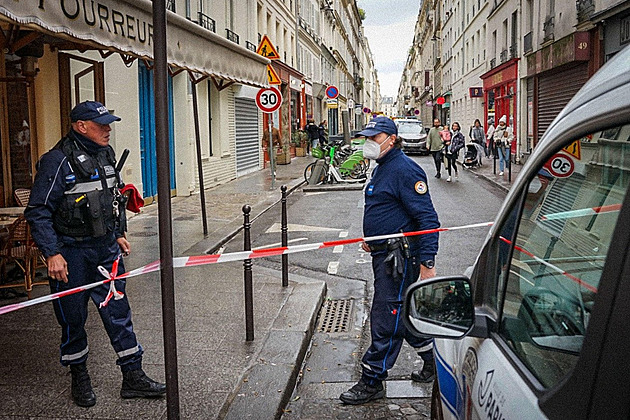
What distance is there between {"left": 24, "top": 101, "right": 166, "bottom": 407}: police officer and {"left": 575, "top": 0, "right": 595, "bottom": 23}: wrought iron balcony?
16290 mm

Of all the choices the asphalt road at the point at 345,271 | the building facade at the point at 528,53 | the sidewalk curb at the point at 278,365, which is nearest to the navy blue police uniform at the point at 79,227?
the sidewalk curb at the point at 278,365

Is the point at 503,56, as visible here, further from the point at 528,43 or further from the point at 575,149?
the point at 575,149

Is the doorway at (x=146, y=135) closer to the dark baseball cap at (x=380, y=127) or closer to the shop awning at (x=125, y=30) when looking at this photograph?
the shop awning at (x=125, y=30)

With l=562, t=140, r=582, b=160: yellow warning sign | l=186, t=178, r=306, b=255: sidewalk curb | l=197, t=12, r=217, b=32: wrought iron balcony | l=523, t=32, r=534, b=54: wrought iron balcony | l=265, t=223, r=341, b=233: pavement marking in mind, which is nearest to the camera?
l=562, t=140, r=582, b=160: yellow warning sign

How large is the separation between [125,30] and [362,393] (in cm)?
389

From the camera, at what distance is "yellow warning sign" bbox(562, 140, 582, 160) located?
Answer: 190 cm

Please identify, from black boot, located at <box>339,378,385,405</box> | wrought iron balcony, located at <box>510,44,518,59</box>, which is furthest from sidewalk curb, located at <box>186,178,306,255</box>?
wrought iron balcony, located at <box>510,44,518,59</box>

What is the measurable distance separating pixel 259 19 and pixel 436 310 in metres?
27.9

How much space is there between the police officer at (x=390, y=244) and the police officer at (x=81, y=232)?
1457 millimetres

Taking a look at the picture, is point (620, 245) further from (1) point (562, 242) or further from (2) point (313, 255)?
A: (2) point (313, 255)

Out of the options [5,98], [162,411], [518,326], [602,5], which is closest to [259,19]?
[602,5]

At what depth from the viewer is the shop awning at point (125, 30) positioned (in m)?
5.20

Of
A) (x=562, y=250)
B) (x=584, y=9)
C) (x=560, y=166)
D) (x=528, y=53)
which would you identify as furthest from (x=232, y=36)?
(x=562, y=250)

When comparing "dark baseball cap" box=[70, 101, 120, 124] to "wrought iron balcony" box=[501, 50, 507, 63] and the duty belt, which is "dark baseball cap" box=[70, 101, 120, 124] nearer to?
the duty belt
